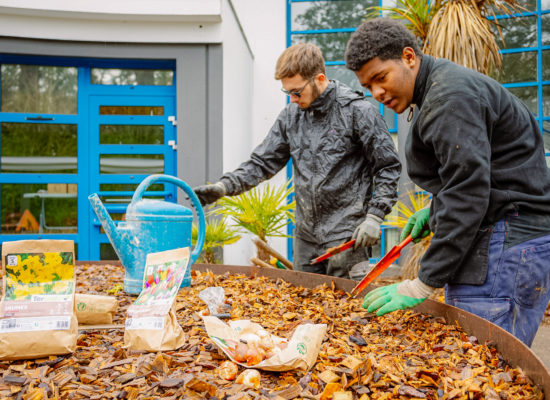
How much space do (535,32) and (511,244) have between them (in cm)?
501

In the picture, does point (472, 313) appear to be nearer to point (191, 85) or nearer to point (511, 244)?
point (511, 244)

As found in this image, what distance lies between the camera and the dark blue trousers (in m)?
1.44

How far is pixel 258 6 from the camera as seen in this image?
5.78m

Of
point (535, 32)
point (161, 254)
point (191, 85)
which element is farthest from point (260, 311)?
point (535, 32)

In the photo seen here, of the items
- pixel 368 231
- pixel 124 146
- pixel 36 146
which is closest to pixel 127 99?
pixel 124 146

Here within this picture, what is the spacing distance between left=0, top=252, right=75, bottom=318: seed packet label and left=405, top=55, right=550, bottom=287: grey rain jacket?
3.70 ft

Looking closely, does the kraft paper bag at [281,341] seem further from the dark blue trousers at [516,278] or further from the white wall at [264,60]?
the white wall at [264,60]

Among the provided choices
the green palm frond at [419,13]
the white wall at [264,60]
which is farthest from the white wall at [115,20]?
the green palm frond at [419,13]

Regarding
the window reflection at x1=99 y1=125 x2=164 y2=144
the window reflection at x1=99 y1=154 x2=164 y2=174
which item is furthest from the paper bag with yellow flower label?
the window reflection at x1=99 y1=125 x2=164 y2=144

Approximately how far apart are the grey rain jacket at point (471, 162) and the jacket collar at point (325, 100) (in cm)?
84

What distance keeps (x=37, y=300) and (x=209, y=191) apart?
44.7 inches

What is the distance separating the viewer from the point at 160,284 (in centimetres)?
143

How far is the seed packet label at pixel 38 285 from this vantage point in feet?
4.23

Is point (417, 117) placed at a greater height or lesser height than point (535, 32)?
lesser
